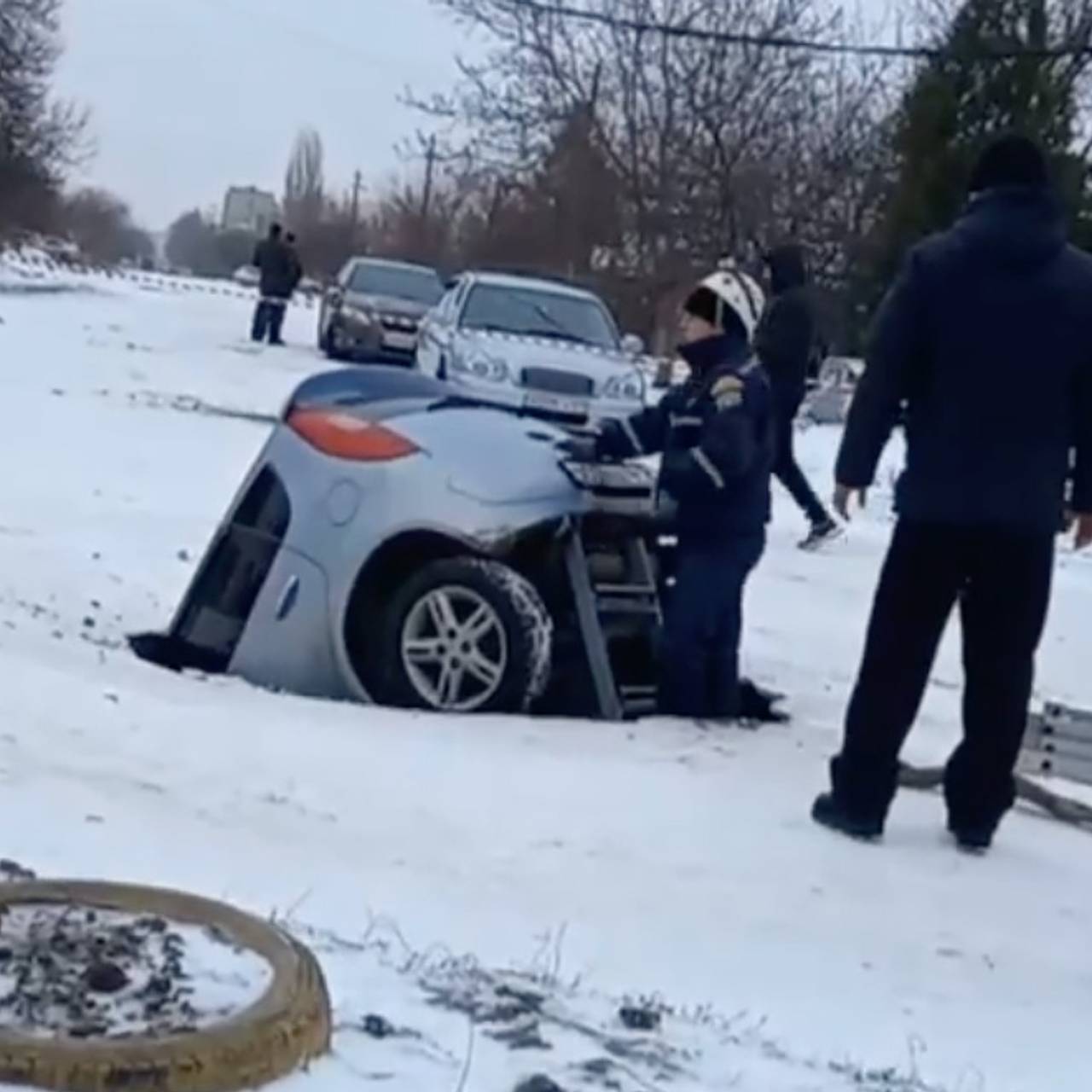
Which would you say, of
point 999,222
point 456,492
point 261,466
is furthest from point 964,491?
point 261,466

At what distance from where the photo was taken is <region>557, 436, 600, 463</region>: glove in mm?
7434

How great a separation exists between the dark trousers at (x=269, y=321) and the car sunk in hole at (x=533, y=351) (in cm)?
1366

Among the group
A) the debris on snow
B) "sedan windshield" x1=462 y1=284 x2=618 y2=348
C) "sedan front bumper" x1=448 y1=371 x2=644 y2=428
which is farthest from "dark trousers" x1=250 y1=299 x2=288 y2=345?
the debris on snow

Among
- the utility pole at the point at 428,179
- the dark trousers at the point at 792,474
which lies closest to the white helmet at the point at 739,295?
the dark trousers at the point at 792,474

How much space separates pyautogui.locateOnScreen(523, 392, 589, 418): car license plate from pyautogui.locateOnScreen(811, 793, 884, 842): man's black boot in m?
13.6

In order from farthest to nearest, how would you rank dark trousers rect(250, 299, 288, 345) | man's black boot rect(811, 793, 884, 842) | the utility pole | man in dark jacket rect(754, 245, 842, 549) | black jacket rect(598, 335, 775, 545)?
the utility pole
dark trousers rect(250, 299, 288, 345)
man in dark jacket rect(754, 245, 842, 549)
black jacket rect(598, 335, 775, 545)
man's black boot rect(811, 793, 884, 842)

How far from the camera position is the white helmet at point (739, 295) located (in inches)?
283

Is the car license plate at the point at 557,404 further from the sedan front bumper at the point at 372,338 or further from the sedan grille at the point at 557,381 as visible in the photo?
the sedan front bumper at the point at 372,338

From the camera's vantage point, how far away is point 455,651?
23.5ft

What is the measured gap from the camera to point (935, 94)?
38438mm

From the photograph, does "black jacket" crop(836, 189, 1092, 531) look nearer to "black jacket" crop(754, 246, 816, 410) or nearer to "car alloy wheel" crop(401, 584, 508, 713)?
"car alloy wheel" crop(401, 584, 508, 713)

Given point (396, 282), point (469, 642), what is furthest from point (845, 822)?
point (396, 282)

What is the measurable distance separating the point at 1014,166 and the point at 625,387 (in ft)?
48.2

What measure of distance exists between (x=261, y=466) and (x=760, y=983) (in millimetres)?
3519
